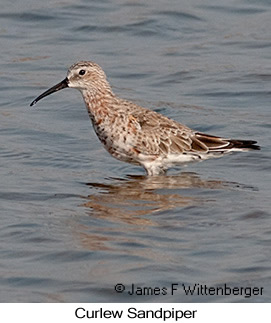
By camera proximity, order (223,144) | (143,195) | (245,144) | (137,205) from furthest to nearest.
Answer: (223,144) → (245,144) → (143,195) → (137,205)

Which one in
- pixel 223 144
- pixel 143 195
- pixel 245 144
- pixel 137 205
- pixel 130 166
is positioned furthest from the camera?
pixel 130 166

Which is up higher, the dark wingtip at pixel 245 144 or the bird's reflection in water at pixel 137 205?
the dark wingtip at pixel 245 144

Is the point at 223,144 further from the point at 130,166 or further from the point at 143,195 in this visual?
the point at 143,195

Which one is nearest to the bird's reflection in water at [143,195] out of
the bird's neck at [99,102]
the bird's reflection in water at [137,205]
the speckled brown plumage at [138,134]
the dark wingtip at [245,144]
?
the bird's reflection in water at [137,205]

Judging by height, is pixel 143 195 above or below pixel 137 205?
above

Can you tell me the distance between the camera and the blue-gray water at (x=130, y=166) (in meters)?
9.14

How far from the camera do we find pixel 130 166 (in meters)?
13.2

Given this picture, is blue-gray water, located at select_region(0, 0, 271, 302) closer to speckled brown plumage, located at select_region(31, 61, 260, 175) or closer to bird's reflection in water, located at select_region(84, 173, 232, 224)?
bird's reflection in water, located at select_region(84, 173, 232, 224)

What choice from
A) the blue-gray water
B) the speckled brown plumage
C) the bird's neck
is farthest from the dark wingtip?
the bird's neck

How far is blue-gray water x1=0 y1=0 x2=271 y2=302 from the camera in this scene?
914 cm

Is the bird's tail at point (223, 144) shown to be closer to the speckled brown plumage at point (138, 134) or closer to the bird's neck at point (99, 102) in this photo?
the speckled brown plumage at point (138, 134)

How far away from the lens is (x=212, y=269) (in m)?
9.09

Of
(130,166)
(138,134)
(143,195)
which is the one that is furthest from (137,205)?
(130,166)

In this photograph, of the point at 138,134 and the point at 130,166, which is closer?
the point at 138,134
